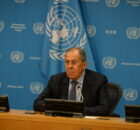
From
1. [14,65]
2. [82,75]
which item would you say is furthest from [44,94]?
[14,65]

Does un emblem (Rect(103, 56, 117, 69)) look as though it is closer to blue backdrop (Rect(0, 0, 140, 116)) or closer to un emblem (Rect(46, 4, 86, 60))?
blue backdrop (Rect(0, 0, 140, 116))

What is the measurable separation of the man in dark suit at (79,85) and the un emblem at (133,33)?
1775 mm

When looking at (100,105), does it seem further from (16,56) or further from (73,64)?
(16,56)

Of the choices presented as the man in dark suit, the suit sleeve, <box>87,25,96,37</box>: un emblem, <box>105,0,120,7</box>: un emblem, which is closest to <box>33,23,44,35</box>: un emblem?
<box>87,25,96,37</box>: un emblem

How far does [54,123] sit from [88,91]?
1.02 m

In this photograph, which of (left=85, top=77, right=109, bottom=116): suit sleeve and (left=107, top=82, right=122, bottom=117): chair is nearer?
(left=85, top=77, right=109, bottom=116): suit sleeve

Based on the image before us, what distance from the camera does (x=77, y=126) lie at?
2.65 meters

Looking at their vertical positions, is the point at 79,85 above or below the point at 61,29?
below

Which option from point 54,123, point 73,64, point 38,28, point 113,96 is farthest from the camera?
point 38,28

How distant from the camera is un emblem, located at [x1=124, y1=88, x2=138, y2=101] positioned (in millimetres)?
5281

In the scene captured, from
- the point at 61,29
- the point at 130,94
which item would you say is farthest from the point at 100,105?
the point at 61,29

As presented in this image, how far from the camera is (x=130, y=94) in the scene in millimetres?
5293

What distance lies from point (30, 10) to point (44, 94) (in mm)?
2419

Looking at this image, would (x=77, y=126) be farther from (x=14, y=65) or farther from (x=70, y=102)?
(x=14, y=65)
